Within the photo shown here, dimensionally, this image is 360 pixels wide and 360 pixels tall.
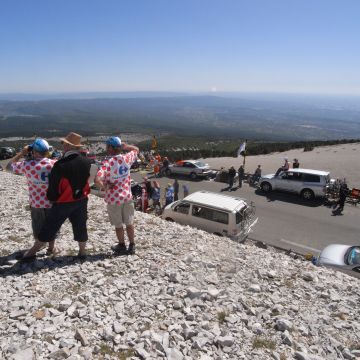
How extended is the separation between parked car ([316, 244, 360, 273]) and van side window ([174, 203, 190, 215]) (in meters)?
5.04

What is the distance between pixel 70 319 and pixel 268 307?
3.30 metres

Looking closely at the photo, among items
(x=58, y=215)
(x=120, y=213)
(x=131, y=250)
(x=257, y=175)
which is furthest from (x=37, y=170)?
(x=257, y=175)

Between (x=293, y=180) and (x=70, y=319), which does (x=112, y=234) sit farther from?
(x=293, y=180)

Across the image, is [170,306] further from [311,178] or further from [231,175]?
[231,175]

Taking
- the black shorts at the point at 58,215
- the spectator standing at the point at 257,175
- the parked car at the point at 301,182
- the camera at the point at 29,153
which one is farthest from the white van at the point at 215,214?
the spectator standing at the point at 257,175

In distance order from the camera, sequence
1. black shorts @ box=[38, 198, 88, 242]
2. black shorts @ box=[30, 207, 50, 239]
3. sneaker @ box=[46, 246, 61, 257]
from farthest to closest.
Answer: sneaker @ box=[46, 246, 61, 257] → black shorts @ box=[30, 207, 50, 239] → black shorts @ box=[38, 198, 88, 242]

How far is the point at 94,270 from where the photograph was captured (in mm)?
6320

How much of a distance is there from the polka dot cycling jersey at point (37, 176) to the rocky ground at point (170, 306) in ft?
4.08

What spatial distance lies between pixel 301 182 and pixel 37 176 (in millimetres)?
18408

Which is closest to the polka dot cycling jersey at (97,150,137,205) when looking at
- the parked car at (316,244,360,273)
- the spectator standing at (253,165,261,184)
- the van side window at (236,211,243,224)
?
the van side window at (236,211,243,224)

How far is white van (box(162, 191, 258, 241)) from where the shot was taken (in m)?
12.1

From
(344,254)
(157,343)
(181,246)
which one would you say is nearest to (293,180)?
(344,254)

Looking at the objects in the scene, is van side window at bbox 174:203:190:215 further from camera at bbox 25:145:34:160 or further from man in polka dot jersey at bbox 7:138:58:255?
camera at bbox 25:145:34:160

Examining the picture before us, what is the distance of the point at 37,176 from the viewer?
5969mm
